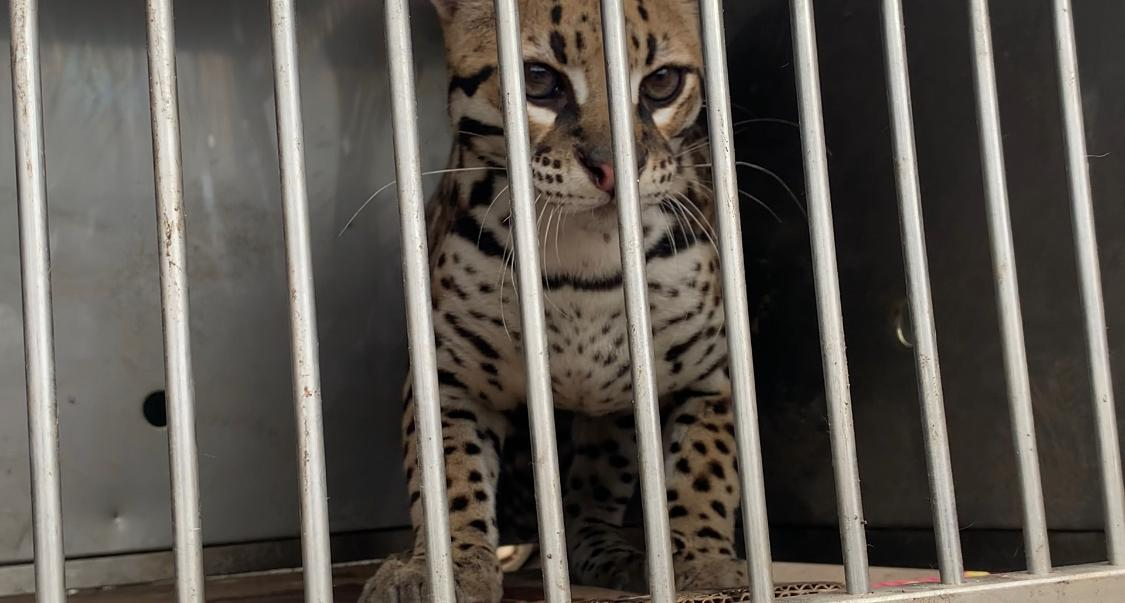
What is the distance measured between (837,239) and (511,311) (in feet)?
2.23

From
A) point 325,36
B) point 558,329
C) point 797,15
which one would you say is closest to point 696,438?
point 558,329

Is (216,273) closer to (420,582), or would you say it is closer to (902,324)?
(420,582)

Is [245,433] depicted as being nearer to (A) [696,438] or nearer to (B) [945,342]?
(A) [696,438]

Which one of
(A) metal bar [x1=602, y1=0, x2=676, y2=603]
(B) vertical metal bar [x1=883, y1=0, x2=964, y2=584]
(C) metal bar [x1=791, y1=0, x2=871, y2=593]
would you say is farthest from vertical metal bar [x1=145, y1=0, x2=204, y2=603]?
(B) vertical metal bar [x1=883, y1=0, x2=964, y2=584]

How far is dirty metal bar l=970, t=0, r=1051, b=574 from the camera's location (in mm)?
1250

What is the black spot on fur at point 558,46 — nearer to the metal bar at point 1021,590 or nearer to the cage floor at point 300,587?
the cage floor at point 300,587

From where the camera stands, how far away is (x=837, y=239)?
226 cm

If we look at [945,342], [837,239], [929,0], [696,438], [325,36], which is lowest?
[696,438]

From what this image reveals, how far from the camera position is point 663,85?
205 cm

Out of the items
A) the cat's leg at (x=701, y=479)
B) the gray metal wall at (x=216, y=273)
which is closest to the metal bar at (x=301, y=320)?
the cat's leg at (x=701, y=479)

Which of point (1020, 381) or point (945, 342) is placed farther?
point (945, 342)

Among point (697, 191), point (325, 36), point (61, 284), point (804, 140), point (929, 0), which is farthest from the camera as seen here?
point (325, 36)

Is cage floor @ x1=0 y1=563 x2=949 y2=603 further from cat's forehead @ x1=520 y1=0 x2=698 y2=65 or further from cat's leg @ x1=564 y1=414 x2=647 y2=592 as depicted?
cat's forehead @ x1=520 y1=0 x2=698 y2=65

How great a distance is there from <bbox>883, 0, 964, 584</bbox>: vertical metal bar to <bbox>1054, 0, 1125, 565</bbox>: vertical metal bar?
217 millimetres
